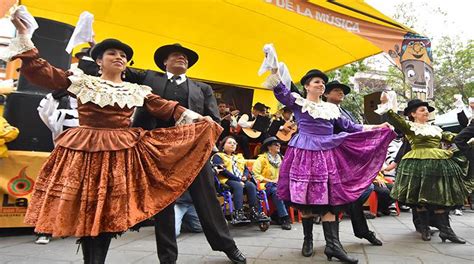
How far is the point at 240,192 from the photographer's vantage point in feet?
16.6

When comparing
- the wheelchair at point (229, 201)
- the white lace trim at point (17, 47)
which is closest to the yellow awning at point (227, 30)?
the wheelchair at point (229, 201)

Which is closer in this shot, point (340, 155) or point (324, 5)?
point (340, 155)

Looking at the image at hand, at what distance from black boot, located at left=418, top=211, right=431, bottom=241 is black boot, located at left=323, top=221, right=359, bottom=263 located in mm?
1754

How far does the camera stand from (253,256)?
3.46 m

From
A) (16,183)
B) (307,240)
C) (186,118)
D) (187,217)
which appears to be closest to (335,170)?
(307,240)

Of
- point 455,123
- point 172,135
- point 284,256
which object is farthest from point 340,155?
point 455,123

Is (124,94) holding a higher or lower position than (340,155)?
higher

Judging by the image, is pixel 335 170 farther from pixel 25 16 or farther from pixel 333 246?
pixel 25 16

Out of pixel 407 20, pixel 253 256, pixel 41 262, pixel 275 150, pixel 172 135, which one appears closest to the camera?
pixel 172 135

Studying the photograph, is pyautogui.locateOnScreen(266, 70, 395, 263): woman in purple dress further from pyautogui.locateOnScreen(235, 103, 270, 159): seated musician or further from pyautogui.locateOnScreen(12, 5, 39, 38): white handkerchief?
pyautogui.locateOnScreen(235, 103, 270, 159): seated musician

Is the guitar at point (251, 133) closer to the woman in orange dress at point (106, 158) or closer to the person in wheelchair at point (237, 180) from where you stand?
the person in wheelchair at point (237, 180)

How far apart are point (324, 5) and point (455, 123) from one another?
224 inches

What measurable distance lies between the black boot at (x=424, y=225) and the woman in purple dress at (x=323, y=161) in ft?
5.04

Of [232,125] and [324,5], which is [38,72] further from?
[324,5]
